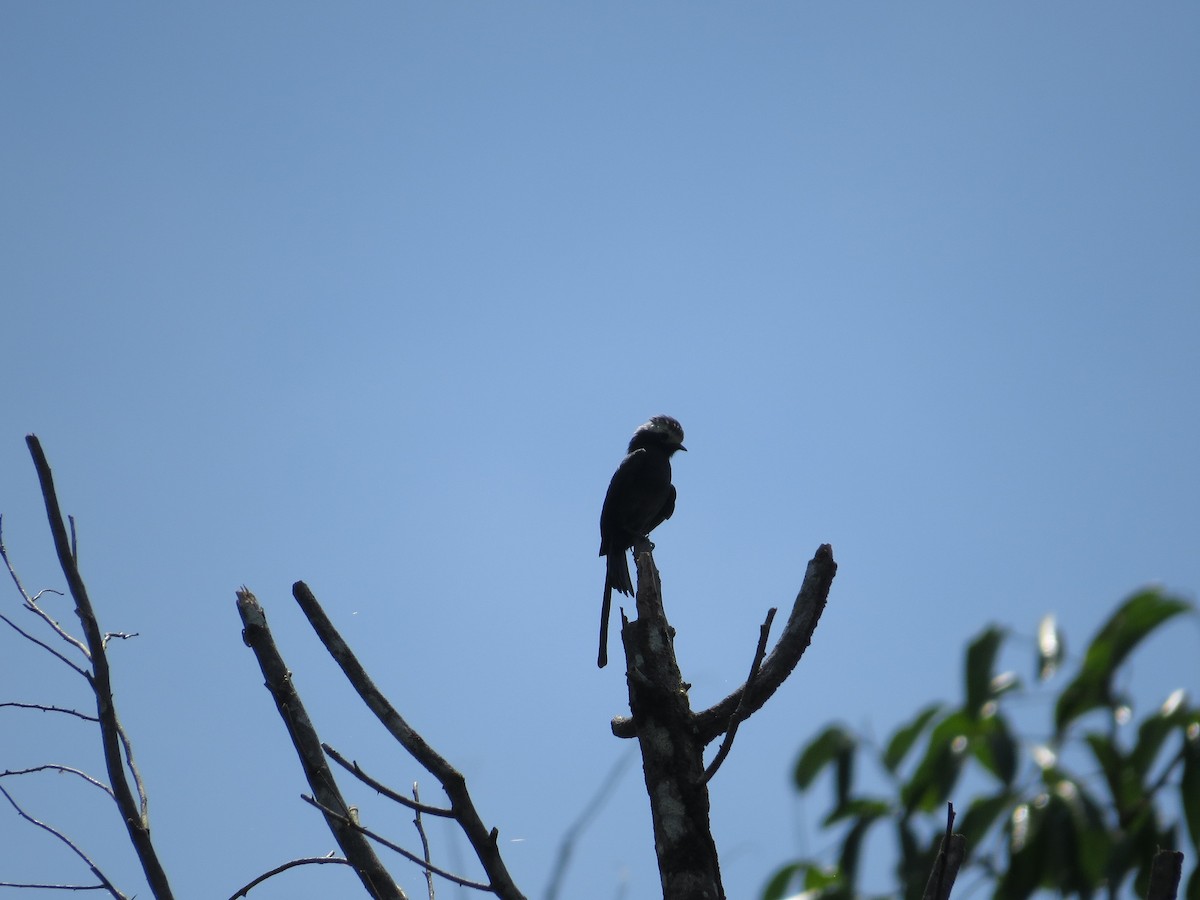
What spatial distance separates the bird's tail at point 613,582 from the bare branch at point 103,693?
3294mm

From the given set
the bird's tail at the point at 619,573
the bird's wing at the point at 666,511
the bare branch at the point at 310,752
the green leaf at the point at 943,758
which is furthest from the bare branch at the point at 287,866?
the bird's wing at the point at 666,511

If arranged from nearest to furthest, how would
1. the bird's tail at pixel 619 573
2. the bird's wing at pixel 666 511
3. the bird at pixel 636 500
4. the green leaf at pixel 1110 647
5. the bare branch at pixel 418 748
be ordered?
1. the green leaf at pixel 1110 647
2. the bare branch at pixel 418 748
3. the bird's tail at pixel 619 573
4. the bird at pixel 636 500
5. the bird's wing at pixel 666 511

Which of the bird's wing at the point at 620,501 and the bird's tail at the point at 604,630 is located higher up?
the bird's wing at the point at 620,501

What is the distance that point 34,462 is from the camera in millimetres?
2984

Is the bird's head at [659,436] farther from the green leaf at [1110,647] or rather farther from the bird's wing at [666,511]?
the green leaf at [1110,647]

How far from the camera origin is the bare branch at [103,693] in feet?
9.11

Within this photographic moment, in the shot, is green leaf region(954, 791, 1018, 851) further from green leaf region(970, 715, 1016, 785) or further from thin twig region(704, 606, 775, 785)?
thin twig region(704, 606, 775, 785)

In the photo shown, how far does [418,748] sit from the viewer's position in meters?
2.98

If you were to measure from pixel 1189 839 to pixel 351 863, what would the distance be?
209cm

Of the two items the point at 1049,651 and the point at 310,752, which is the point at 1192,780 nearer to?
the point at 1049,651

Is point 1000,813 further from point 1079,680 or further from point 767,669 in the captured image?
point 767,669

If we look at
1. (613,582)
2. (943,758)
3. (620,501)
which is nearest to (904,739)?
(943,758)

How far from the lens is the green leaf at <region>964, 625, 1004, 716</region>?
176cm

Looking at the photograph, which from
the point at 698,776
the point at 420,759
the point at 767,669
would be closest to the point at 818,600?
the point at 767,669
